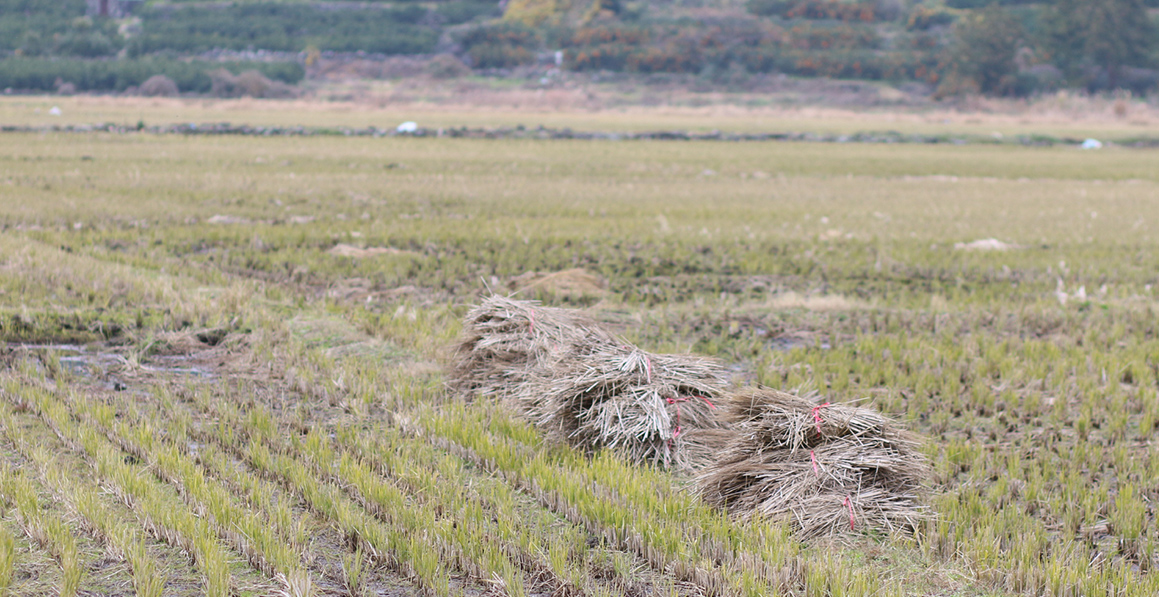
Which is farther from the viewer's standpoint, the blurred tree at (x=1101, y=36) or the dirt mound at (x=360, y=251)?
the blurred tree at (x=1101, y=36)

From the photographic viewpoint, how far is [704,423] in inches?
215

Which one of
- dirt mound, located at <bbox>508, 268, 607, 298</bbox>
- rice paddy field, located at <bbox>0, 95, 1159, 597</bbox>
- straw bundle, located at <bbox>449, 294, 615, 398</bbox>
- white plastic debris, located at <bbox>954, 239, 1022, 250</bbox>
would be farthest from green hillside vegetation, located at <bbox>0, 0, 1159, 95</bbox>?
straw bundle, located at <bbox>449, 294, 615, 398</bbox>

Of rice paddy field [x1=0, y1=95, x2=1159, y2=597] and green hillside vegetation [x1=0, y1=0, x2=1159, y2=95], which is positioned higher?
green hillside vegetation [x1=0, y1=0, x2=1159, y2=95]

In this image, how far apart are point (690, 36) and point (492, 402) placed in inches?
3160

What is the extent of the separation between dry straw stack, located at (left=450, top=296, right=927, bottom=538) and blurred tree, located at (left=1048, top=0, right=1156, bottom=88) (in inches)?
3206

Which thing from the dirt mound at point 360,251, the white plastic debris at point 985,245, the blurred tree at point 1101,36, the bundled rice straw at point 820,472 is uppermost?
the blurred tree at point 1101,36

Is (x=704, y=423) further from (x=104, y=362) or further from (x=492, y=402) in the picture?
(x=104, y=362)

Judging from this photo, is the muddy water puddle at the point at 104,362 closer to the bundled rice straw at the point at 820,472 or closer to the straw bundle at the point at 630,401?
the straw bundle at the point at 630,401

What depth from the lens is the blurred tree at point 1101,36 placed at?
74.5 metres

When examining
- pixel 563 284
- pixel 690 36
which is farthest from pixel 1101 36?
pixel 563 284

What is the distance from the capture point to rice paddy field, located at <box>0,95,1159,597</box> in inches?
151

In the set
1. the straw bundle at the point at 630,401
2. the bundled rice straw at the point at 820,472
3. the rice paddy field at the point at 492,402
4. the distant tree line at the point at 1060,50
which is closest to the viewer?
the rice paddy field at the point at 492,402

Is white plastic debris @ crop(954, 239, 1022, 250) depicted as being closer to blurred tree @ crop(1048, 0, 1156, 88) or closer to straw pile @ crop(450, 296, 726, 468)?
straw pile @ crop(450, 296, 726, 468)

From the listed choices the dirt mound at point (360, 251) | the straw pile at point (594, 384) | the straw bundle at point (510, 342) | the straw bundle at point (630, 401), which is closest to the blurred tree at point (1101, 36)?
the dirt mound at point (360, 251)
